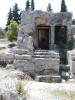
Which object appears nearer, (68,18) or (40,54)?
(40,54)

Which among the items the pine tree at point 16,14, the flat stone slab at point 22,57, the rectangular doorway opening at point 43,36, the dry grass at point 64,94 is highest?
the pine tree at point 16,14

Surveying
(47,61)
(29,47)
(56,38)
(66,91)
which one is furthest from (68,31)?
(66,91)

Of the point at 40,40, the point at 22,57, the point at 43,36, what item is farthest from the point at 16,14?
the point at 22,57

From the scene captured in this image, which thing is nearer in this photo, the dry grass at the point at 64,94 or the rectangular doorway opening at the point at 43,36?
the dry grass at the point at 64,94

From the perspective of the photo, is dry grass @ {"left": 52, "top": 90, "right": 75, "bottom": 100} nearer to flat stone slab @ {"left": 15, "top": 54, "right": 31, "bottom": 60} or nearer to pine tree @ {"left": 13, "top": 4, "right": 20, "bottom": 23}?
flat stone slab @ {"left": 15, "top": 54, "right": 31, "bottom": 60}

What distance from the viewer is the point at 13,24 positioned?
2648 centimetres

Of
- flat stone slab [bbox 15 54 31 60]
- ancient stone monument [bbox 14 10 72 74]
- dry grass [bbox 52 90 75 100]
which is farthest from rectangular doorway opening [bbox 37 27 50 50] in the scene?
dry grass [bbox 52 90 75 100]

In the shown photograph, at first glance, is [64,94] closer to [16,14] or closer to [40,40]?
[40,40]

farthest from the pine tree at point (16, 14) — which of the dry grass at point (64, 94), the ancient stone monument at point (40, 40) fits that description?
the dry grass at point (64, 94)

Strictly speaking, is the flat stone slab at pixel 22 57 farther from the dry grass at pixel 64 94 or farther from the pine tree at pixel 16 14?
the pine tree at pixel 16 14

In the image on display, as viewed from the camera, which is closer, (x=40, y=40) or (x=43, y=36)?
(x=40, y=40)

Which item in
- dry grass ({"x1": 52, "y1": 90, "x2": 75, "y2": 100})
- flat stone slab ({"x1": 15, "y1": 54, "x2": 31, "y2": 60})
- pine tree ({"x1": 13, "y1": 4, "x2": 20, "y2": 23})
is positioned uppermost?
pine tree ({"x1": 13, "y1": 4, "x2": 20, "y2": 23})

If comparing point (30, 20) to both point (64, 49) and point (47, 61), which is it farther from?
point (47, 61)

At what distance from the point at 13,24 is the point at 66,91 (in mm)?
20211
